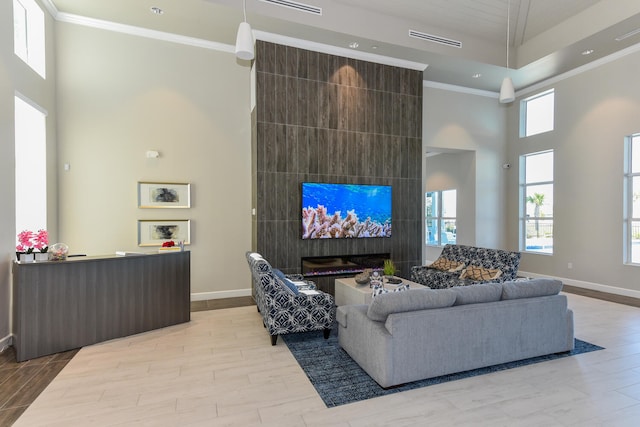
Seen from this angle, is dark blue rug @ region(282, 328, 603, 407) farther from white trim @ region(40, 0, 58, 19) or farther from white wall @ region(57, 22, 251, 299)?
white trim @ region(40, 0, 58, 19)

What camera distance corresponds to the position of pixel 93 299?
143 inches

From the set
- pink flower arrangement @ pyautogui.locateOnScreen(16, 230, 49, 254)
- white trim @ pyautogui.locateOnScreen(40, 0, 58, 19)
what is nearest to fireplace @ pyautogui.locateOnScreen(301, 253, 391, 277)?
pink flower arrangement @ pyautogui.locateOnScreen(16, 230, 49, 254)

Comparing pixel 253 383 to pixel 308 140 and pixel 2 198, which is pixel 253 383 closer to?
pixel 2 198

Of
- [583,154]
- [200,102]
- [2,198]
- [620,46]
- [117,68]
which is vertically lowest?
[2,198]

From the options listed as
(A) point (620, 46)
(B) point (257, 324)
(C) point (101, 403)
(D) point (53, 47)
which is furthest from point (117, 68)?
(A) point (620, 46)

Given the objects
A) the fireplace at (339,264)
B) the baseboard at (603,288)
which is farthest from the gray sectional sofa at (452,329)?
the baseboard at (603,288)

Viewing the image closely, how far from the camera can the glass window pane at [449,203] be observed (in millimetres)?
9031

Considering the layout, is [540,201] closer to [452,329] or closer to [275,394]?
[452,329]

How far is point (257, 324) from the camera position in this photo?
4336 mm

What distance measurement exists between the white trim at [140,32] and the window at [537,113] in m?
6.69

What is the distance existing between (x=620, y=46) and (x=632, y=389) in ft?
19.2

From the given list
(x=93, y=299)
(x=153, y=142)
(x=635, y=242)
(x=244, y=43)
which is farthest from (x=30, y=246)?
(x=635, y=242)

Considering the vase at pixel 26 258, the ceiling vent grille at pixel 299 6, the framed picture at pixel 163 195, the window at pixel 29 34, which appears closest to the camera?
the vase at pixel 26 258

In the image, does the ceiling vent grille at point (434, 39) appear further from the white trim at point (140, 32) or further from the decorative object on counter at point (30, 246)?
the decorative object on counter at point (30, 246)
